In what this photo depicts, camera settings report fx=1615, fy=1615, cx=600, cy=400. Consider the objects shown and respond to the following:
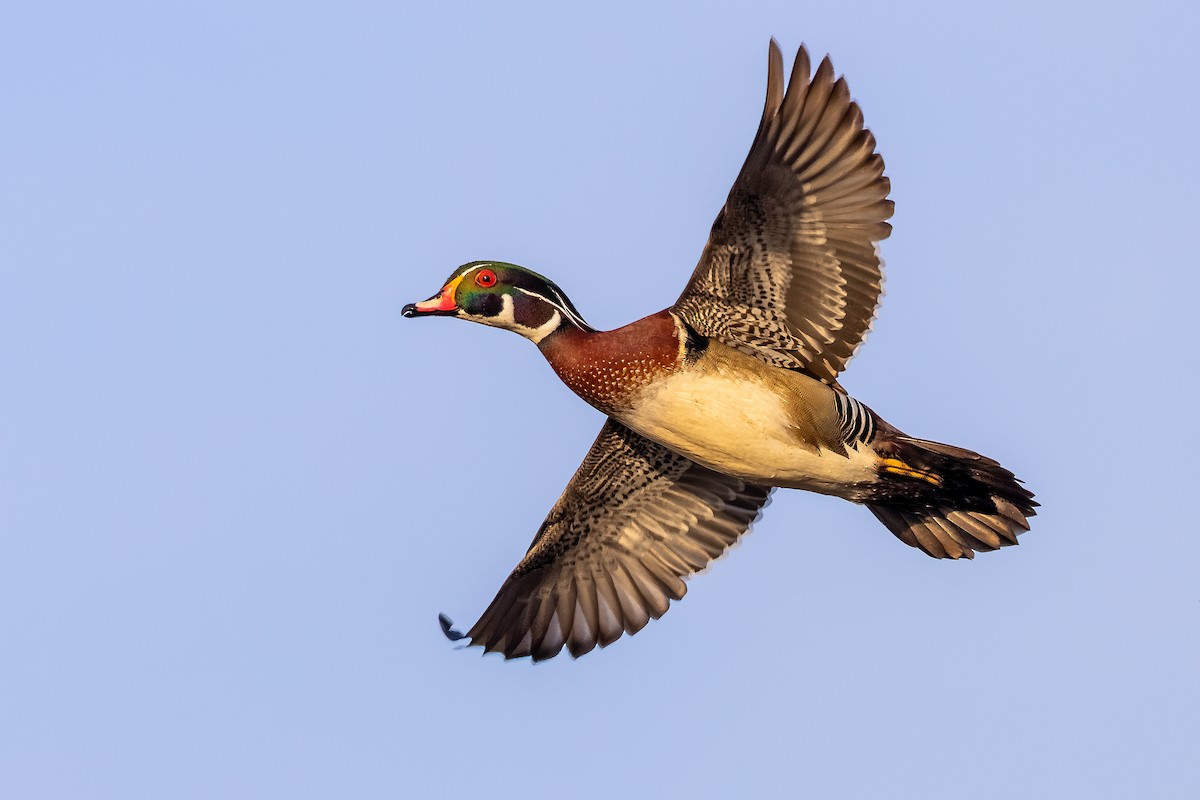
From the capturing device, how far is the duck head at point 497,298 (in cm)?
971

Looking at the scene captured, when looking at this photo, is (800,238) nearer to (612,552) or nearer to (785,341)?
(785,341)

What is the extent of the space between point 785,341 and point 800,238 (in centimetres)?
69

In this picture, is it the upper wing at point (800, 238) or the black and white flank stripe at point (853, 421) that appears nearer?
the upper wing at point (800, 238)

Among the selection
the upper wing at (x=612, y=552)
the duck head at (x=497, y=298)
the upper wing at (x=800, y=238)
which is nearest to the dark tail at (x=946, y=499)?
the upper wing at (x=800, y=238)

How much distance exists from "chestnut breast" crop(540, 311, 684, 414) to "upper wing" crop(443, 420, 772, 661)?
1.74m

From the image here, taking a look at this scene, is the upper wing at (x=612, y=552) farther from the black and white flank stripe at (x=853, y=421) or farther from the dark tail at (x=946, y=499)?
the black and white flank stripe at (x=853, y=421)

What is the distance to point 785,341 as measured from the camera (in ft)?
31.6

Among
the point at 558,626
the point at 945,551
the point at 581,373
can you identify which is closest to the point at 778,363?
the point at 581,373

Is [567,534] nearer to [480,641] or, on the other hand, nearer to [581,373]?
[480,641]

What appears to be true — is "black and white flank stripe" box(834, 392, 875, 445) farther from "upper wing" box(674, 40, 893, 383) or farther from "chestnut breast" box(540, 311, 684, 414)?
"chestnut breast" box(540, 311, 684, 414)

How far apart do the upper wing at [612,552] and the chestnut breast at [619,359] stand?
174 centimetres

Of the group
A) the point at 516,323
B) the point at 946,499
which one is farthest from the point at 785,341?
the point at 516,323

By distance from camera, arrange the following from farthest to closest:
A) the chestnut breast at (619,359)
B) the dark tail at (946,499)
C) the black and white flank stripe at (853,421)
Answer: the dark tail at (946,499) < the black and white flank stripe at (853,421) < the chestnut breast at (619,359)

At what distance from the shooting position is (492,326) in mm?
9789
